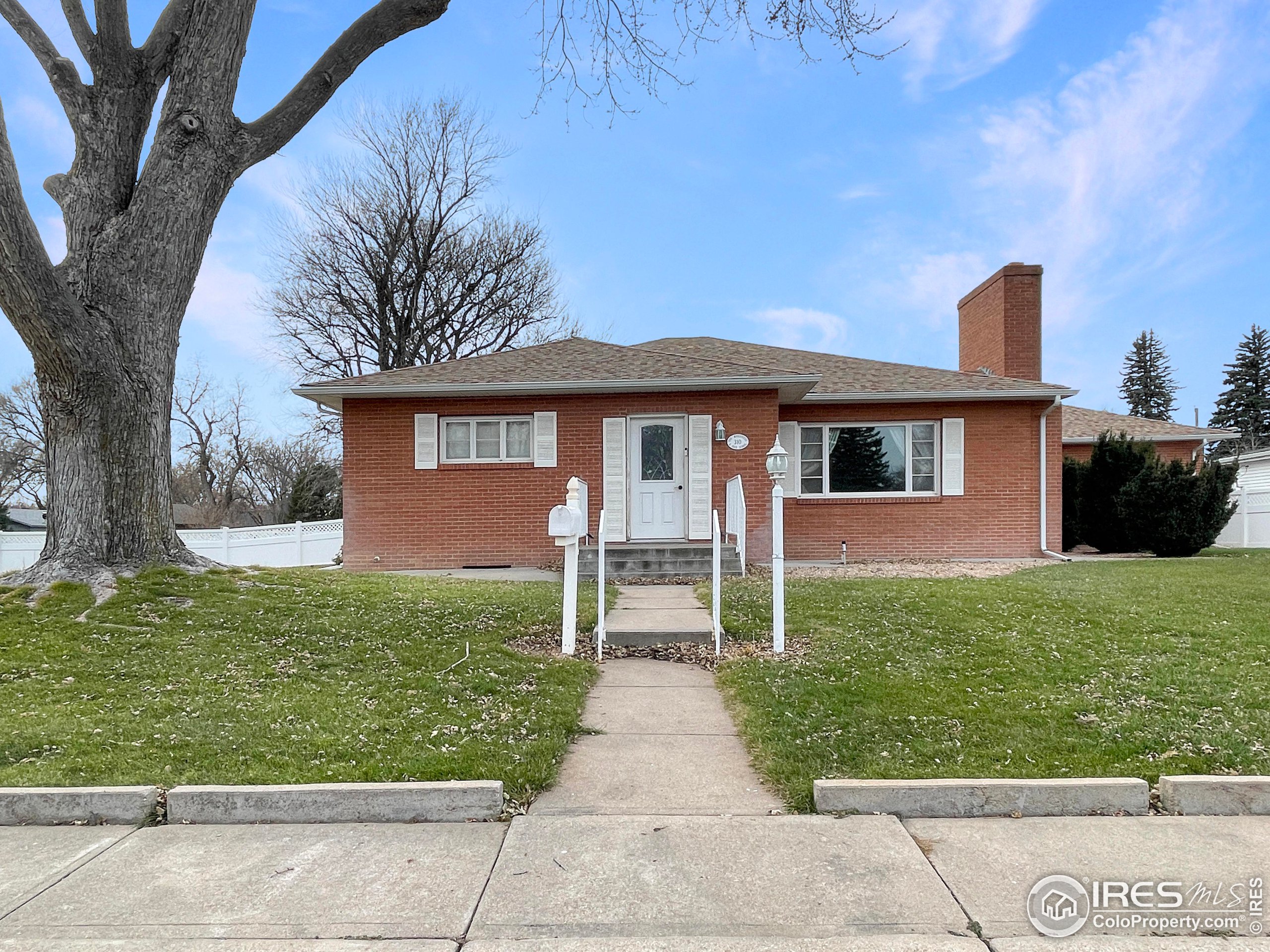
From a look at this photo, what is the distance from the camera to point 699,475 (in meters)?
11.5

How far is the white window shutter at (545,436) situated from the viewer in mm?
11695

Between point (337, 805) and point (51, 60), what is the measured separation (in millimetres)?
8673

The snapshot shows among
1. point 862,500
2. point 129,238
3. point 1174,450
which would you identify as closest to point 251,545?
point 129,238

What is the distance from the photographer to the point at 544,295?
97.6ft

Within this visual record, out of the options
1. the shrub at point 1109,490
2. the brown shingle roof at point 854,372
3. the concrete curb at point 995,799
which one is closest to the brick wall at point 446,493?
the brown shingle roof at point 854,372

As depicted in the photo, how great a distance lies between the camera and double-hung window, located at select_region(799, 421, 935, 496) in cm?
1255

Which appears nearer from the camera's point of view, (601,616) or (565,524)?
(565,524)

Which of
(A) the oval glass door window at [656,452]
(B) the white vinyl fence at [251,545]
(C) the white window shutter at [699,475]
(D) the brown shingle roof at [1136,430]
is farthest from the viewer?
(D) the brown shingle roof at [1136,430]

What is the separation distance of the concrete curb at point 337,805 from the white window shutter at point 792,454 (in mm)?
10060

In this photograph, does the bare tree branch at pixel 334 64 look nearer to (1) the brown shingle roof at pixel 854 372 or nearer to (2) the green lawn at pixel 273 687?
(2) the green lawn at pixel 273 687

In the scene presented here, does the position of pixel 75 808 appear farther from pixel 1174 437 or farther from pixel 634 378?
pixel 1174 437

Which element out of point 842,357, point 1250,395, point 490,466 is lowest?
point 490,466

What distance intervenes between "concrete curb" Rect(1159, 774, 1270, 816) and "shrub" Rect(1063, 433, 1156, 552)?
11.8 m

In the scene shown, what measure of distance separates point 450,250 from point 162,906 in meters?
27.6
